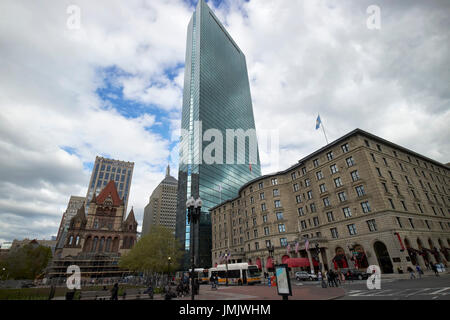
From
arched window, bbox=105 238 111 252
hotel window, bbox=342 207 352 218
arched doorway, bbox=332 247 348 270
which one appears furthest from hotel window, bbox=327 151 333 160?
arched window, bbox=105 238 111 252

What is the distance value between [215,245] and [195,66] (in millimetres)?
74131

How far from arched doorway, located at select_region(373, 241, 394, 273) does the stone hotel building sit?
→ 135mm

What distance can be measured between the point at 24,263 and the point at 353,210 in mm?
91227

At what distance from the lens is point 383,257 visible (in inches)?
1298

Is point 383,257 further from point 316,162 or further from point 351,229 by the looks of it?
point 316,162

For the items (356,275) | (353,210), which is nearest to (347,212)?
(353,210)

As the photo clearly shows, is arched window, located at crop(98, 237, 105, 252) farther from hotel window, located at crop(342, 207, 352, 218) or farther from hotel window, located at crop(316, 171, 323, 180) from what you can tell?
hotel window, located at crop(342, 207, 352, 218)

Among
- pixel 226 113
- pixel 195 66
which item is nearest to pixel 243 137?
pixel 226 113

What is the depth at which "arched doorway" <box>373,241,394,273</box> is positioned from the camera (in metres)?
32.1

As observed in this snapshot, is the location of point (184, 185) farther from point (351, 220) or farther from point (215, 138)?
point (351, 220)

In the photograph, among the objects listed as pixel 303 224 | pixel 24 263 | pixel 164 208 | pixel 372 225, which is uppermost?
pixel 164 208

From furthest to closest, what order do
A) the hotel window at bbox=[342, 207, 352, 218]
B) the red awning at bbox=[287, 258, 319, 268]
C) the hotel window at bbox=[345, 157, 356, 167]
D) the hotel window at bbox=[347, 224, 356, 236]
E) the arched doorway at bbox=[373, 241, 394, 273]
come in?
the red awning at bbox=[287, 258, 319, 268]
the hotel window at bbox=[345, 157, 356, 167]
the hotel window at bbox=[342, 207, 352, 218]
the hotel window at bbox=[347, 224, 356, 236]
the arched doorway at bbox=[373, 241, 394, 273]

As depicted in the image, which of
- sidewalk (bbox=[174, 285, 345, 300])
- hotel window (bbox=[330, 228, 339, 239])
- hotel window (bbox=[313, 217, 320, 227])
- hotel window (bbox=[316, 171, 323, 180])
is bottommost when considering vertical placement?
sidewalk (bbox=[174, 285, 345, 300])

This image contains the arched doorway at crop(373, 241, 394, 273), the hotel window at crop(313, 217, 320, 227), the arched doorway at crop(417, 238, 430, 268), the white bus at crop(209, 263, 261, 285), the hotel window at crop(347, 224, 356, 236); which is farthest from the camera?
the hotel window at crop(313, 217, 320, 227)
